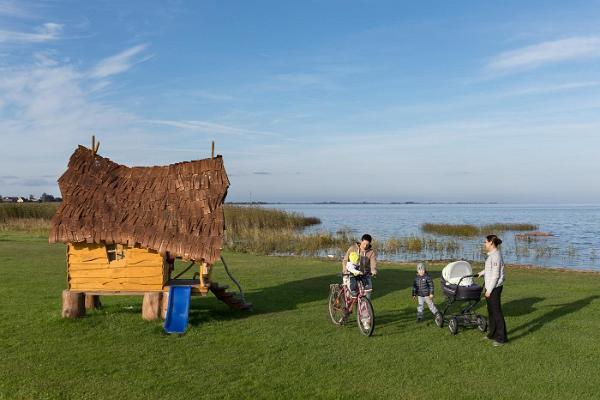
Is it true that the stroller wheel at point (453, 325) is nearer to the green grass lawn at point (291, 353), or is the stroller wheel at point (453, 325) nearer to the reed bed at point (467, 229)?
the green grass lawn at point (291, 353)

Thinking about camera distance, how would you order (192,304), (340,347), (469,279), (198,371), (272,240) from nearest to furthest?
1. (198,371)
2. (340,347)
3. (469,279)
4. (192,304)
5. (272,240)

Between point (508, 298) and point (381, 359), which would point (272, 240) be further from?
point (381, 359)

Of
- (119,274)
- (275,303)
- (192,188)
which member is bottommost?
(275,303)

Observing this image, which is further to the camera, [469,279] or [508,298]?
[508,298]

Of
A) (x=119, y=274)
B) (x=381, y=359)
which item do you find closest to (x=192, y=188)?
(x=119, y=274)

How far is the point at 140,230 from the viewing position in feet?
44.9

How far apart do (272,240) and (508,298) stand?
23.6m

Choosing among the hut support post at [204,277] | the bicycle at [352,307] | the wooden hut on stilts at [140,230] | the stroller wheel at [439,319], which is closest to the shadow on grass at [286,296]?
the wooden hut on stilts at [140,230]

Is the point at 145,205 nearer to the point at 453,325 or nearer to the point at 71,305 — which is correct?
the point at 71,305

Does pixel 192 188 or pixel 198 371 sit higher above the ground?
pixel 192 188

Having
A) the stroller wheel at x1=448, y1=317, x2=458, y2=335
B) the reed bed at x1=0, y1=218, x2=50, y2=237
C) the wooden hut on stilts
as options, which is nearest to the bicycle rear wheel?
the stroller wheel at x1=448, y1=317, x2=458, y2=335

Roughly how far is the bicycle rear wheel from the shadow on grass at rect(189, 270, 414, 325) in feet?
6.51

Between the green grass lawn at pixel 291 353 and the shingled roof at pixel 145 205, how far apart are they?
2033 mm

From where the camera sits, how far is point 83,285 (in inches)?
556
